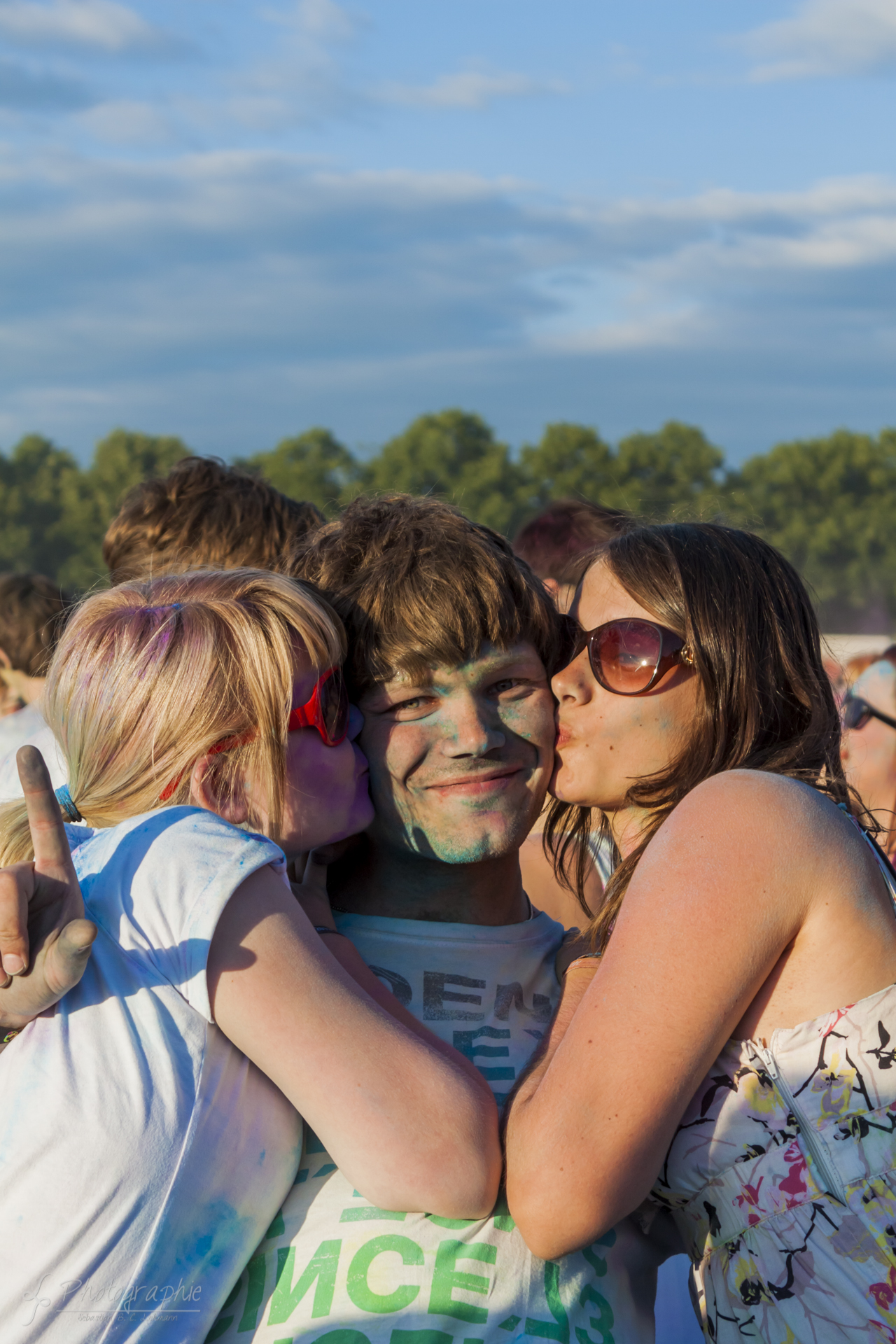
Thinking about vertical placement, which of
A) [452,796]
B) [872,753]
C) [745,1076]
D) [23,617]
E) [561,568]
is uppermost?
[561,568]

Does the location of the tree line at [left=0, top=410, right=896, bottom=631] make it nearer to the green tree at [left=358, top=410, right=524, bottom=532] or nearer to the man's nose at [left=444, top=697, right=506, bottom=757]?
the green tree at [left=358, top=410, right=524, bottom=532]

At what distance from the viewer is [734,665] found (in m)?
2.19

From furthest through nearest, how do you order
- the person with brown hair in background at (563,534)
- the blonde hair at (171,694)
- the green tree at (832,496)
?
the green tree at (832,496) → the person with brown hair in background at (563,534) → the blonde hair at (171,694)

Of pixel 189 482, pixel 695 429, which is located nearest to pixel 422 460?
pixel 695 429

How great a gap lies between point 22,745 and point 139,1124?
2.39 feet

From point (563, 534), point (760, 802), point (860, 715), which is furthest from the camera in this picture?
point (860, 715)

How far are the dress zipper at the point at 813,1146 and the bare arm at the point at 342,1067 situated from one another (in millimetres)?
468

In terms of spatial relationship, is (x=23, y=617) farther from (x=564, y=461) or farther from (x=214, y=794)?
(x=564, y=461)

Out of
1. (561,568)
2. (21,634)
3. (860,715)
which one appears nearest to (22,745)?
(561,568)

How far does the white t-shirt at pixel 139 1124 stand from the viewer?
5.13 ft

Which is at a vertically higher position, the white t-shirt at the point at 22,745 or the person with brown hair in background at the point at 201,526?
the person with brown hair in background at the point at 201,526

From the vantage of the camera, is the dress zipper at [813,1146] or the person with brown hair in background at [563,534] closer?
the dress zipper at [813,1146]

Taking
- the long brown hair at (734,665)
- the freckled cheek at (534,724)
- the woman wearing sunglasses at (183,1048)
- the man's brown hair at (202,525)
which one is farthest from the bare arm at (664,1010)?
the man's brown hair at (202,525)

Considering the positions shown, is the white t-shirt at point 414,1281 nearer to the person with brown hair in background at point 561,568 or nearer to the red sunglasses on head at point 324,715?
the red sunglasses on head at point 324,715
